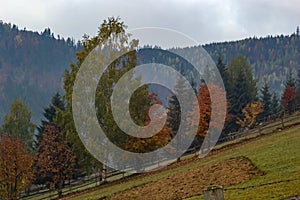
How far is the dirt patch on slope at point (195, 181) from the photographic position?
77.4 ft

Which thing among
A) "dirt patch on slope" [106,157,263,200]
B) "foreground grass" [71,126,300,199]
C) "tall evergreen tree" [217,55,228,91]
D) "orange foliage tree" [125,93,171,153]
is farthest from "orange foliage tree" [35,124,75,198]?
"tall evergreen tree" [217,55,228,91]

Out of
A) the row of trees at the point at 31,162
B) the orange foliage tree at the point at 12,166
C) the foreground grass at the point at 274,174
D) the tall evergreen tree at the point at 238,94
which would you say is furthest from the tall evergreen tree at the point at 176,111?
the foreground grass at the point at 274,174

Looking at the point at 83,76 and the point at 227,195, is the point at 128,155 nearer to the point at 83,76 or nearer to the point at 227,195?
the point at 83,76

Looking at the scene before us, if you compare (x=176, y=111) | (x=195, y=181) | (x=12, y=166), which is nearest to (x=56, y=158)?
(x=12, y=166)

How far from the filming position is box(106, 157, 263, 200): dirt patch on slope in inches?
928

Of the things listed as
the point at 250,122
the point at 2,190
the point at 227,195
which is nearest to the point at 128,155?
the point at 2,190

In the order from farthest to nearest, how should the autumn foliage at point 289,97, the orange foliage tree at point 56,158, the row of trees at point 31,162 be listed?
1. the autumn foliage at point 289,97
2. the orange foliage tree at point 56,158
3. the row of trees at point 31,162

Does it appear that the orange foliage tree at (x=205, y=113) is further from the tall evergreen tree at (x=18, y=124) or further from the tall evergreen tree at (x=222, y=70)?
the tall evergreen tree at (x=18, y=124)

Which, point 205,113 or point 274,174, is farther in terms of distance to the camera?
point 205,113

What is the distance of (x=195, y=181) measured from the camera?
26250 millimetres

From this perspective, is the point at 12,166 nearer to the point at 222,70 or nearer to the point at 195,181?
the point at 195,181

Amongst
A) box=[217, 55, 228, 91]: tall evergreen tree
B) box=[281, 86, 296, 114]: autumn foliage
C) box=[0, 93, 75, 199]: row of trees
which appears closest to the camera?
box=[0, 93, 75, 199]: row of trees

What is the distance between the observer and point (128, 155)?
36938mm

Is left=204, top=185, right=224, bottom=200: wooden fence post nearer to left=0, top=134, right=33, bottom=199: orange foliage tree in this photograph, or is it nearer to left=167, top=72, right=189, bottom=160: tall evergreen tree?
left=0, top=134, right=33, bottom=199: orange foliage tree
